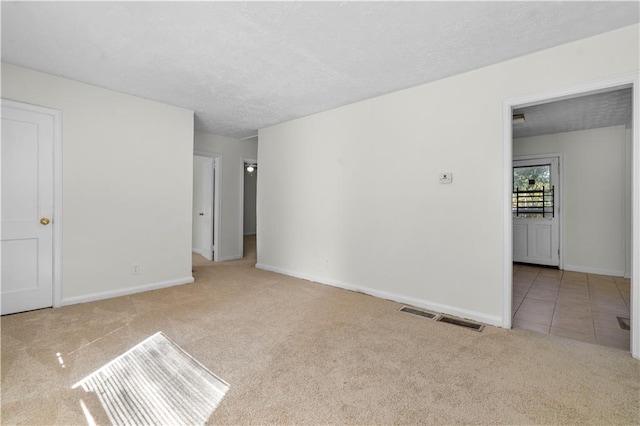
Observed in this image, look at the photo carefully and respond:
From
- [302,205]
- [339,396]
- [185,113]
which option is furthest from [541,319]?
[185,113]

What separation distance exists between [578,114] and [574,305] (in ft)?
9.12

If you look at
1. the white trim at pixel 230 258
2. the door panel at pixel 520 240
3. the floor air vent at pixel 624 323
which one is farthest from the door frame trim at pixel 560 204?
the white trim at pixel 230 258

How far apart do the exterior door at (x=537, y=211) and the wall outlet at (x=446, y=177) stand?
10.7ft

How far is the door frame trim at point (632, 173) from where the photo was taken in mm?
2262

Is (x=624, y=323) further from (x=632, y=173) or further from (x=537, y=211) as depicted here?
(x=537, y=211)

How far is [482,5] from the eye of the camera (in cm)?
205

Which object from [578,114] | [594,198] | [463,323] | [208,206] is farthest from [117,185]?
[594,198]

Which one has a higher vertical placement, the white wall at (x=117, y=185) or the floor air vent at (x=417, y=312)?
the white wall at (x=117, y=185)

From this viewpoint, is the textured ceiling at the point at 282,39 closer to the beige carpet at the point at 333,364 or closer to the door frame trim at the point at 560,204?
the beige carpet at the point at 333,364

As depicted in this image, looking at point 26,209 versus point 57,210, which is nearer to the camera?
point 26,209

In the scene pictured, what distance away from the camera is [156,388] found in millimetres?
1888

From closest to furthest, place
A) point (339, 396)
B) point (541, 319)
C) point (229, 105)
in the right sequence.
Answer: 1. point (339, 396)
2. point (541, 319)
3. point (229, 105)

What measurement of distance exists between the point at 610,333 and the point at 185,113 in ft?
17.9

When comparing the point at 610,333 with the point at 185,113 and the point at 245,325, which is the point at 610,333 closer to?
the point at 245,325
